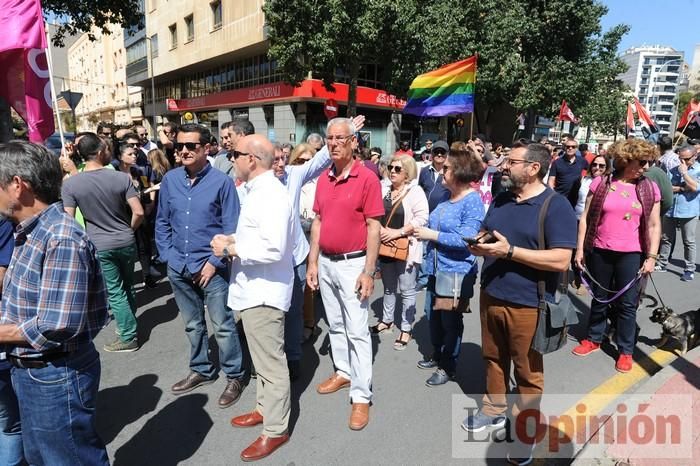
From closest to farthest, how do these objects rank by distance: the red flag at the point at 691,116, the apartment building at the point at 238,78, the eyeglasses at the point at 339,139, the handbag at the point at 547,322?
the handbag at the point at 547,322
the eyeglasses at the point at 339,139
the red flag at the point at 691,116
the apartment building at the point at 238,78

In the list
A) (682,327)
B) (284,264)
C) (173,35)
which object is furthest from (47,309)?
(173,35)

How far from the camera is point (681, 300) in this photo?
229 inches

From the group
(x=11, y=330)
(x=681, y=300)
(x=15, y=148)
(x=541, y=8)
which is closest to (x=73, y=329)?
(x=11, y=330)

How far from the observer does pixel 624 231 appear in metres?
3.95

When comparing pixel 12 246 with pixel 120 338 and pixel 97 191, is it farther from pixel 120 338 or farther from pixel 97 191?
Result: pixel 120 338

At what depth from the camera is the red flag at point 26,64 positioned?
4.29 m

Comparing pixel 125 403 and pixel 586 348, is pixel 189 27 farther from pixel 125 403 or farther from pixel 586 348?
pixel 586 348

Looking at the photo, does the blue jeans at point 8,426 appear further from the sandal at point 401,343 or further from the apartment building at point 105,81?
the apartment building at point 105,81

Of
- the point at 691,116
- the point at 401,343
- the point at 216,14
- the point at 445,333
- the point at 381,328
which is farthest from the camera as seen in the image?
Result: the point at 216,14

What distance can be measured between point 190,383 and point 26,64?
3676mm

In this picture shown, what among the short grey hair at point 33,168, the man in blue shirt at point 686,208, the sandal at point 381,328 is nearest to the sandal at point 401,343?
the sandal at point 381,328

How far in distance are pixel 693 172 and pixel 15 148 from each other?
8803mm

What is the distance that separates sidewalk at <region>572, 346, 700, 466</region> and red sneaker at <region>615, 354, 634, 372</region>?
0.29 metres

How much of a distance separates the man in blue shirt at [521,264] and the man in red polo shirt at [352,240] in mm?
793
